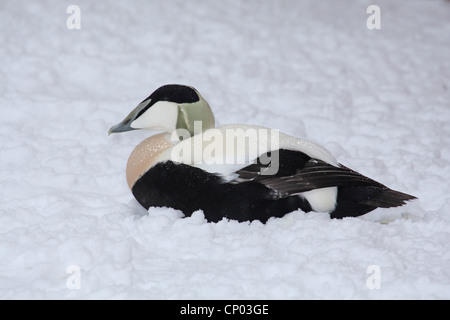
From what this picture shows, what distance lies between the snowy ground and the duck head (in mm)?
351

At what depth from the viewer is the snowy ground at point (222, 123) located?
255 cm

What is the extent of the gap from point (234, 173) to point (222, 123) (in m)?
1.31

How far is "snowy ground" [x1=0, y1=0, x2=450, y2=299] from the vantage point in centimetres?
255

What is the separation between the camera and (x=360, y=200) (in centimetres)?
290
